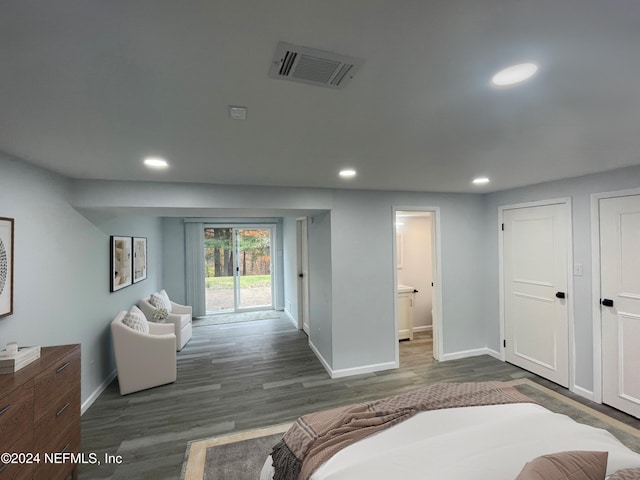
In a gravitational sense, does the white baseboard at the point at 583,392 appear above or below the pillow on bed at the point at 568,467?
below

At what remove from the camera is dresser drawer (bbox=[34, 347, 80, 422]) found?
166 cm

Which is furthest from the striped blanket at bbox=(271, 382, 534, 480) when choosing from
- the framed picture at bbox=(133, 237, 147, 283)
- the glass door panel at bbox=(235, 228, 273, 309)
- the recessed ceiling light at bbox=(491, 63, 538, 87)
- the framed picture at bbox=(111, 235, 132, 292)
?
the glass door panel at bbox=(235, 228, 273, 309)

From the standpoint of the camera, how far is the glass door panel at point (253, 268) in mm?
6789

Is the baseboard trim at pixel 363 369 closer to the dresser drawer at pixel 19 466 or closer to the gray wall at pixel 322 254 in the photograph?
the gray wall at pixel 322 254

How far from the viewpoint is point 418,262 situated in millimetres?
5344

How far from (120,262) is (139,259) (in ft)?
2.58

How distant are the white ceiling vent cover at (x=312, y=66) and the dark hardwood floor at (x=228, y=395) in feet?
8.82

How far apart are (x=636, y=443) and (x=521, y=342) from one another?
149 cm

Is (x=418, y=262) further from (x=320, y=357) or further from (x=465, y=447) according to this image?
(x=465, y=447)

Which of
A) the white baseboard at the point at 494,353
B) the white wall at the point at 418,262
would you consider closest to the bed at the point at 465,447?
the white baseboard at the point at 494,353

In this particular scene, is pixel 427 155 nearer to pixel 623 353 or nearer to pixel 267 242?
pixel 623 353

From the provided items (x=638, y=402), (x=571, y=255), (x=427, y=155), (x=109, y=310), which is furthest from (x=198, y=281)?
(x=638, y=402)

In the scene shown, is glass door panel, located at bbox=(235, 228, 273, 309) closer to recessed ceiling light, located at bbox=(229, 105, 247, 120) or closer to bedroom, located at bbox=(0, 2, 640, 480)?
bedroom, located at bbox=(0, 2, 640, 480)

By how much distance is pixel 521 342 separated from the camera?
3.73 meters
